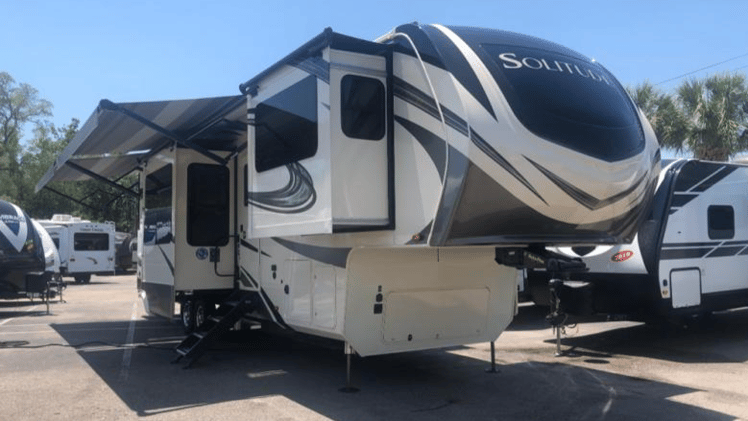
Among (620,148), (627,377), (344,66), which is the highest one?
(344,66)

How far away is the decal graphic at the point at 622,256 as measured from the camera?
27.3 ft

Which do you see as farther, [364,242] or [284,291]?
[284,291]

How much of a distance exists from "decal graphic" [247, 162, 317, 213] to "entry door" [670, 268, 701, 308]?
5.14 metres

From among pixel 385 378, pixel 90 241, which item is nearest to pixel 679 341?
pixel 385 378

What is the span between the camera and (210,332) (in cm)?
753

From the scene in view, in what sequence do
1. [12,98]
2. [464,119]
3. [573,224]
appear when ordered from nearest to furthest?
[464,119]
[573,224]
[12,98]

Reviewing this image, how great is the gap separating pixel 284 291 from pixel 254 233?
777 millimetres

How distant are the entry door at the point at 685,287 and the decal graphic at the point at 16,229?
12.1 m

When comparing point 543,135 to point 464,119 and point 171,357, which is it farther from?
point 171,357

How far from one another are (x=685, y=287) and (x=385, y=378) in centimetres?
424

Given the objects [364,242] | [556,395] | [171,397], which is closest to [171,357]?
[171,397]

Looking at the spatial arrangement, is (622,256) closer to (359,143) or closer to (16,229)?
(359,143)

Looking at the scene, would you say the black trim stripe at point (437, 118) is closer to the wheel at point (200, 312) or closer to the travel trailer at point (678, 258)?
the travel trailer at point (678, 258)

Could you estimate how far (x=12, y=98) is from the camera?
138ft
